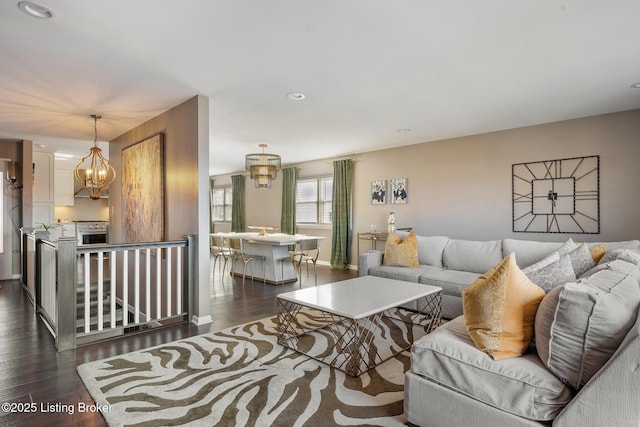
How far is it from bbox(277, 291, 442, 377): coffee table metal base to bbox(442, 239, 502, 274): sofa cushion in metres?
0.78

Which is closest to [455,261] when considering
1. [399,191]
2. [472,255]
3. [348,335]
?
[472,255]

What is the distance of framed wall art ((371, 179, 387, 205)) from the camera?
6688 mm

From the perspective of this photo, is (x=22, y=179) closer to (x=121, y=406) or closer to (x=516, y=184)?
(x=121, y=406)

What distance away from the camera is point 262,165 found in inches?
219

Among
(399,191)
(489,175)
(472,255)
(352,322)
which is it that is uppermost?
(489,175)

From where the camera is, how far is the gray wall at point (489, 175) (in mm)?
4230

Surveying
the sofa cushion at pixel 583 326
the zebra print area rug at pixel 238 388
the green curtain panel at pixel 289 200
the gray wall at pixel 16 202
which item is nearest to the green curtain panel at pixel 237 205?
the green curtain panel at pixel 289 200

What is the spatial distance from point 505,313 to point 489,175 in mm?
4108

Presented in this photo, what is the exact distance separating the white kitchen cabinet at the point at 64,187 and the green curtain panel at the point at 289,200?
5249 mm

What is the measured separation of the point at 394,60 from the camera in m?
2.84

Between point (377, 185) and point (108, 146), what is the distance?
17.3 ft

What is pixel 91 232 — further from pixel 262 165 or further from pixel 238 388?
pixel 238 388

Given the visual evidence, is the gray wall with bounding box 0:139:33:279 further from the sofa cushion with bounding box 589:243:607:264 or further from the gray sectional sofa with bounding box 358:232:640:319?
the sofa cushion with bounding box 589:243:607:264
